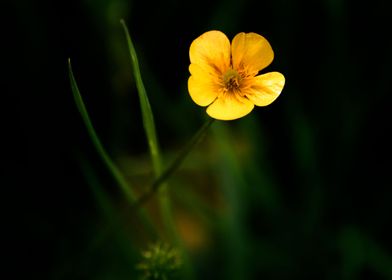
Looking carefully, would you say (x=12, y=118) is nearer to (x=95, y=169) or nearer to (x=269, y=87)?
(x=95, y=169)

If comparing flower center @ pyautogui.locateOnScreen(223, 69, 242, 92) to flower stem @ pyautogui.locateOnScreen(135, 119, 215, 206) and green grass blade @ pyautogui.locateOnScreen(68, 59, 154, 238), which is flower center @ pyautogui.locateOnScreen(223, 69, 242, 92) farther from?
green grass blade @ pyautogui.locateOnScreen(68, 59, 154, 238)

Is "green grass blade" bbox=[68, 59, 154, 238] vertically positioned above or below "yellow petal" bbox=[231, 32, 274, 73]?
below

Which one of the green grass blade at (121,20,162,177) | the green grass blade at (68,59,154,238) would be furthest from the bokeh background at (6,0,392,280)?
the green grass blade at (121,20,162,177)

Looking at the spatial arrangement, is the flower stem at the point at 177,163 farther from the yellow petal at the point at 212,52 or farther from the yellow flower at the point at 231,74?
the yellow petal at the point at 212,52

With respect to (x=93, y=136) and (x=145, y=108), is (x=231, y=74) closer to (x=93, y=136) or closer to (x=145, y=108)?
(x=145, y=108)

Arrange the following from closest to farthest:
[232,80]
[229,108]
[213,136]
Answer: [229,108]
[232,80]
[213,136]

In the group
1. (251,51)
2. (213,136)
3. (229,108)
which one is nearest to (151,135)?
(229,108)

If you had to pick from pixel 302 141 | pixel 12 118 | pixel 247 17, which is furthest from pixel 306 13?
pixel 12 118
